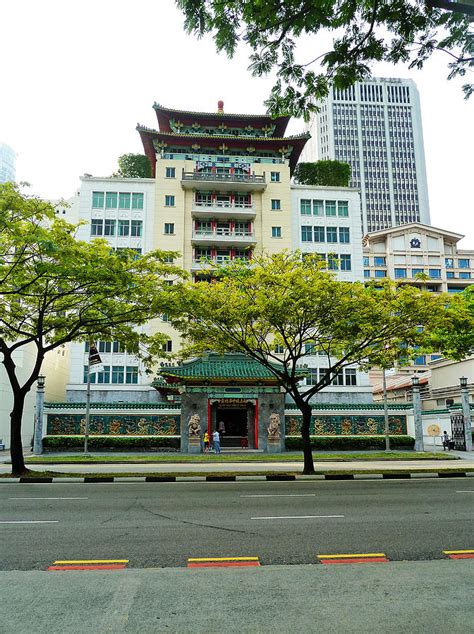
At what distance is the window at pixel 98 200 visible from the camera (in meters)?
47.8

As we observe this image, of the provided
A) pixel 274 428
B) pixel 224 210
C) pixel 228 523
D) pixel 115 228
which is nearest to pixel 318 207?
pixel 224 210

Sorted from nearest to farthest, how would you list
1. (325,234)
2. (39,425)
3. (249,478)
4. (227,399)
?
1. (249,478)
2. (39,425)
3. (227,399)
4. (325,234)

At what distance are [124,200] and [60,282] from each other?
3311cm

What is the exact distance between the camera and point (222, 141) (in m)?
50.7

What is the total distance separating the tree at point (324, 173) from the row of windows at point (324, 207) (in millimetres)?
7249

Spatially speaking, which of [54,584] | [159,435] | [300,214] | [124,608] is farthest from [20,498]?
[300,214]

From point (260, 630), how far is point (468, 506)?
857 cm

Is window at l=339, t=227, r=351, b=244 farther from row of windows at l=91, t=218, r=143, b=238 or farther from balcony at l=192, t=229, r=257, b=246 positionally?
row of windows at l=91, t=218, r=143, b=238

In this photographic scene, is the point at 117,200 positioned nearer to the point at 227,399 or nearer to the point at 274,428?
the point at 227,399

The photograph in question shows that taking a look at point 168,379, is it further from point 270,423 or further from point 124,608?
point 124,608

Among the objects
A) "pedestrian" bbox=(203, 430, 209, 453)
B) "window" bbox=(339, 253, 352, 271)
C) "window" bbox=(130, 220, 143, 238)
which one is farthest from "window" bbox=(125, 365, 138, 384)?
"window" bbox=(339, 253, 352, 271)

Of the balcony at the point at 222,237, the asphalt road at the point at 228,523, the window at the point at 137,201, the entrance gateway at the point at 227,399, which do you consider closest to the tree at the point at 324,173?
the balcony at the point at 222,237

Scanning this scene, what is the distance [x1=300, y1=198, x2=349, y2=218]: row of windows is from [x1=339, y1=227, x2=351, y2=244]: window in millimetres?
1316

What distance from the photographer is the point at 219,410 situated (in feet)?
116
